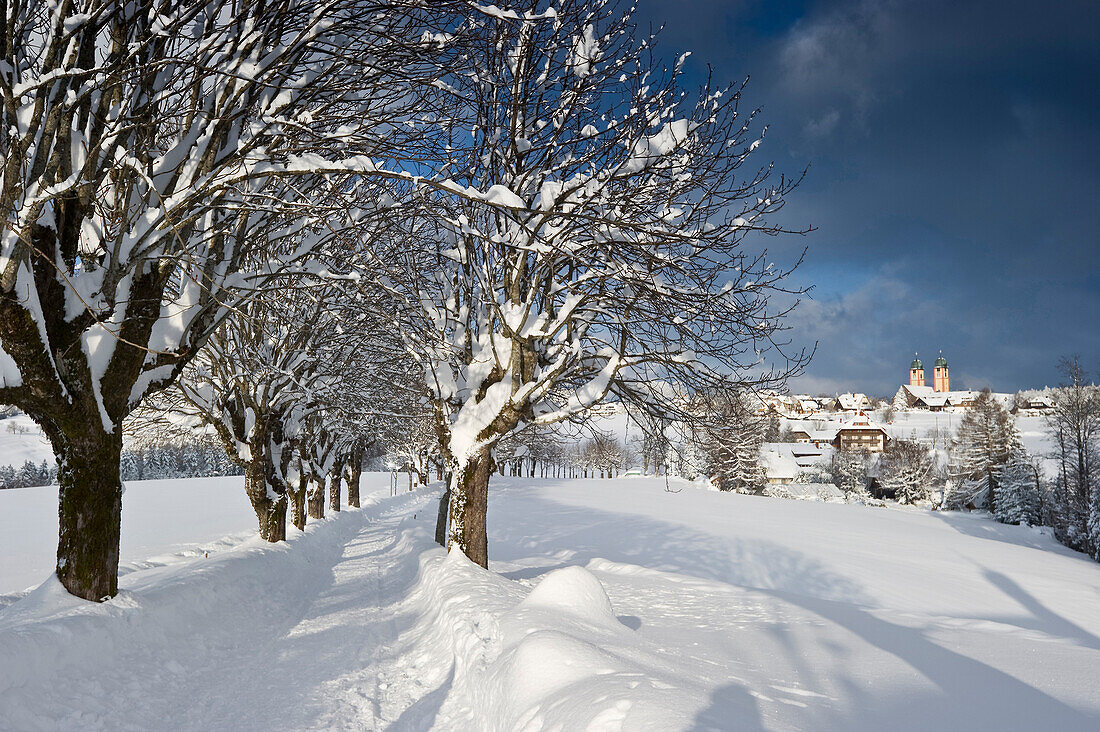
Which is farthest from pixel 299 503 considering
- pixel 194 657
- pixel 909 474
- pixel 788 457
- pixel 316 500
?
pixel 788 457

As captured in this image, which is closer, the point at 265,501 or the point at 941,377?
the point at 265,501

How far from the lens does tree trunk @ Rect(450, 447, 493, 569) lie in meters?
8.80

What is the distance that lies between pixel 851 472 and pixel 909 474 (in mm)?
6091

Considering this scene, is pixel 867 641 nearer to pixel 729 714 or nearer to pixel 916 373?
pixel 729 714

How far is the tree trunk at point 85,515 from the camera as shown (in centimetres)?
512

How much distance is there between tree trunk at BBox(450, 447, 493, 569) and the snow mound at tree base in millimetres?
1660

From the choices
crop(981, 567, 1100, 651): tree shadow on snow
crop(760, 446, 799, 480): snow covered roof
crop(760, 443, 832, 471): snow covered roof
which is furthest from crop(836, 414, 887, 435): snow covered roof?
crop(981, 567, 1100, 651): tree shadow on snow

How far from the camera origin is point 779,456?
69.8 metres

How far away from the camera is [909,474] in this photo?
5703cm

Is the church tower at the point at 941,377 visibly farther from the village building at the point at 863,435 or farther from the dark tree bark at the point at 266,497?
the dark tree bark at the point at 266,497

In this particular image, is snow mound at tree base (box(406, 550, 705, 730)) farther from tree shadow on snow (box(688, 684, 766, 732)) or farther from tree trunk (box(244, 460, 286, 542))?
tree trunk (box(244, 460, 286, 542))

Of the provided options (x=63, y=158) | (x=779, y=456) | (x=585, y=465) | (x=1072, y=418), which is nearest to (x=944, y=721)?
(x=63, y=158)

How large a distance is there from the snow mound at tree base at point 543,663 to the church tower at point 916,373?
22353 centimetres

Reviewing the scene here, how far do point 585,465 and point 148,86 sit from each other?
102 metres
